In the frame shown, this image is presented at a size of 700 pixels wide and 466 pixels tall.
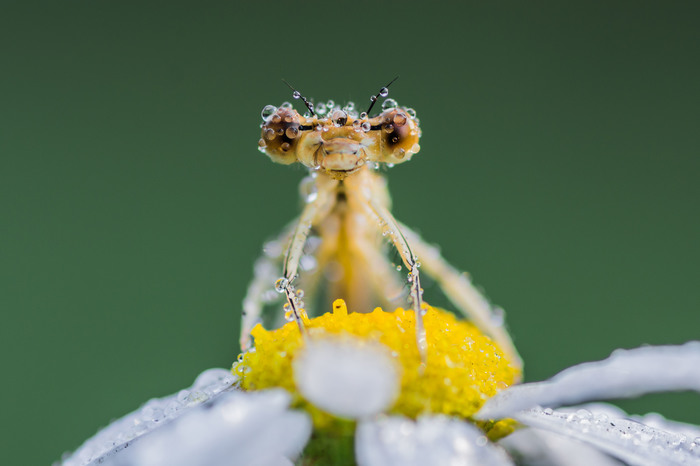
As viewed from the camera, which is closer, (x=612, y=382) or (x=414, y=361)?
(x=612, y=382)

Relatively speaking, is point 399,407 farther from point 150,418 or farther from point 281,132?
point 281,132

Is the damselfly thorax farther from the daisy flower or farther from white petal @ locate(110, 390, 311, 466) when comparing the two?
white petal @ locate(110, 390, 311, 466)

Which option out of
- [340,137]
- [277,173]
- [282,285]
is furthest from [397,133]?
[277,173]

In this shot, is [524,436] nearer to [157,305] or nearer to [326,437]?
[326,437]

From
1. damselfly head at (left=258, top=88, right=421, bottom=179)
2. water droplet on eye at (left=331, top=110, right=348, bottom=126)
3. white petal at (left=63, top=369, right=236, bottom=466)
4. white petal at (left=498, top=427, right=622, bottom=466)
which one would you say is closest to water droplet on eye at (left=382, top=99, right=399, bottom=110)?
damselfly head at (left=258, top=88, right=421, bottom=179)

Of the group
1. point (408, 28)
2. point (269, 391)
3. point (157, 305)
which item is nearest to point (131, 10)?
point (408, 28)
